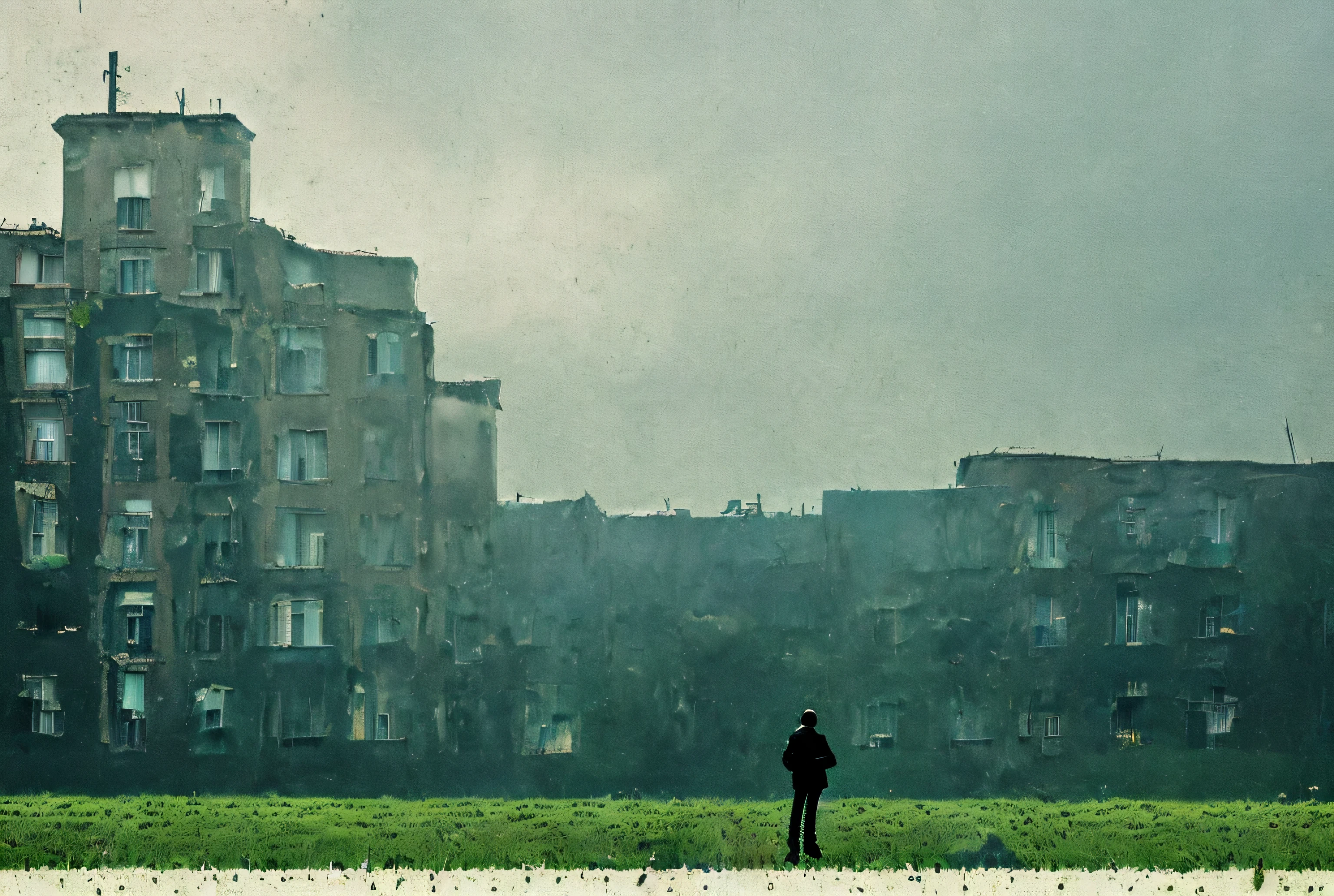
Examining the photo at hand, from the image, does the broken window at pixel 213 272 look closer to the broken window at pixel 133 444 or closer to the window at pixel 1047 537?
the broken window at pixel 133 444

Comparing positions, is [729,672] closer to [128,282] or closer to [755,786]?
[755,786]

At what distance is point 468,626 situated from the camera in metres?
20.9

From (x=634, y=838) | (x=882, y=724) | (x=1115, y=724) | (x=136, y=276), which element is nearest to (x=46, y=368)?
(x=136, y=276)

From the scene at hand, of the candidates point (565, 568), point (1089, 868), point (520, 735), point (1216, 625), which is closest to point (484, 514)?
point (565, 568)

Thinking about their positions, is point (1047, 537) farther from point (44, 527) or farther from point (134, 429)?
point (44, 527)

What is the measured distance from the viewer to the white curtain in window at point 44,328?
67.3ft

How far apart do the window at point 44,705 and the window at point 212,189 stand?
7.78 m

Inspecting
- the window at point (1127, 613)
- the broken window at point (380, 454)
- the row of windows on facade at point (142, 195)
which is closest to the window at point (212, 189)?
the row of windows on facade at point (142, 195)

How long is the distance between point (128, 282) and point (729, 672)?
11.7 metres

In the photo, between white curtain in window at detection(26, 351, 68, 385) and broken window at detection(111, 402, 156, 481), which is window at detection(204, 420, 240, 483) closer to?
broken window at detection(111, 402, 156, 481)

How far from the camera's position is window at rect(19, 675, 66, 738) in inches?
780

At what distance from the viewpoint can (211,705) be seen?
20312 millimetres

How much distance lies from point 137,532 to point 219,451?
1.86 meters

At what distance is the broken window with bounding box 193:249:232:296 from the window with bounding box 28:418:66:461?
121 inches
